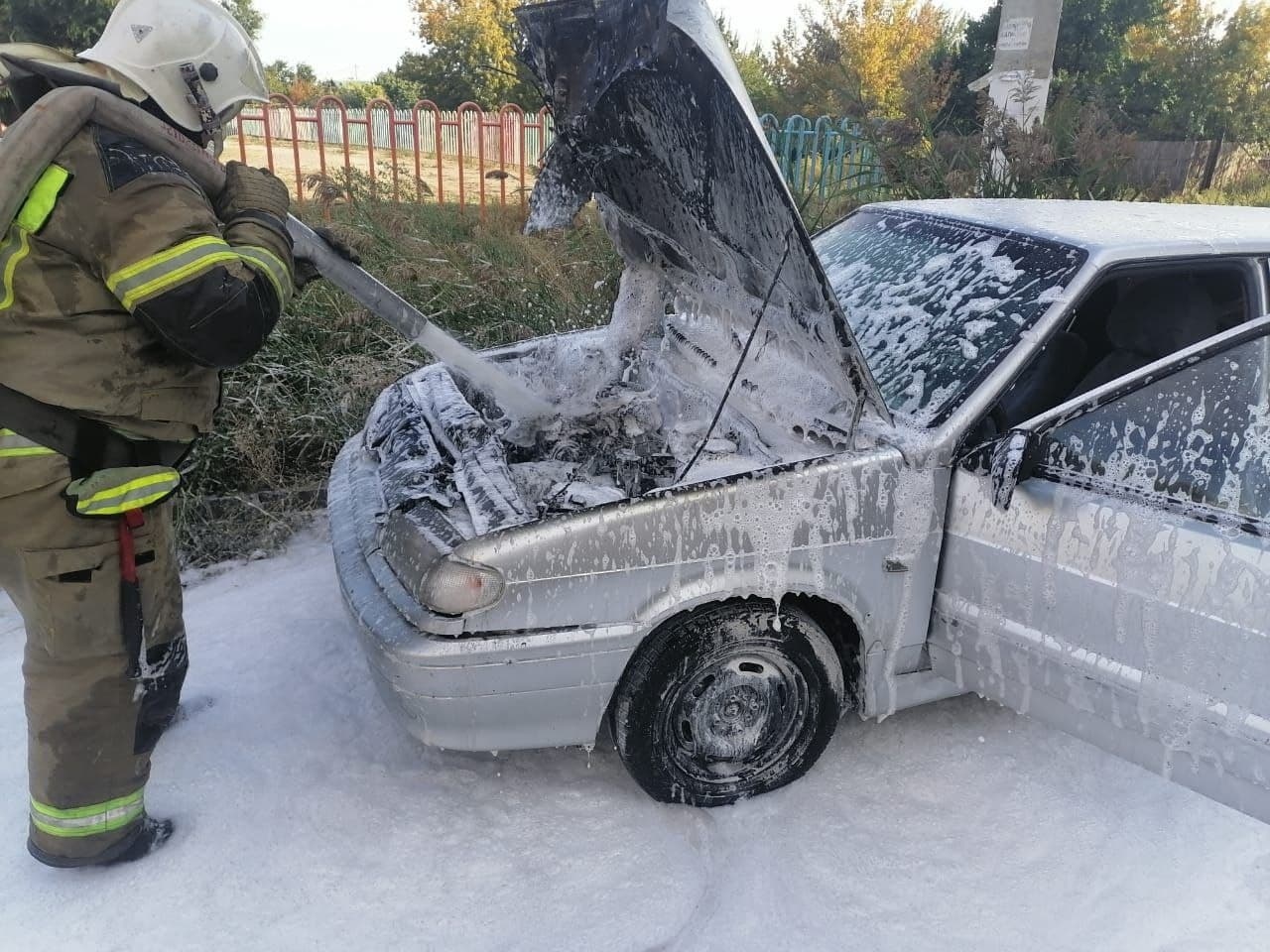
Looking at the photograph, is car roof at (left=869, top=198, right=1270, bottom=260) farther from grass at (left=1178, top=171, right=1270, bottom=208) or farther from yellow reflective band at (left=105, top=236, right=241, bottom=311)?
grass at (left=1178, top=171, right=1270, bottom=208)

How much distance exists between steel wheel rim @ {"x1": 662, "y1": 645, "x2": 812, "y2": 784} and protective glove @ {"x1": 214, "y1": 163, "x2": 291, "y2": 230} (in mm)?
1582

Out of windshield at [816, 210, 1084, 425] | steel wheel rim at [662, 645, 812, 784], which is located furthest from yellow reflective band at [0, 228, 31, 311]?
windshield at [816, 210, 1084, 425]

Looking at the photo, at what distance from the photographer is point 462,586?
2.03 metres

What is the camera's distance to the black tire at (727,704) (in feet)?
7.34

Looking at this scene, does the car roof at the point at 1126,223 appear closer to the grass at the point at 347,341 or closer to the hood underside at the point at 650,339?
the hood underside at the point at 650,339

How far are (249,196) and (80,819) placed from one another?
1.58 meters

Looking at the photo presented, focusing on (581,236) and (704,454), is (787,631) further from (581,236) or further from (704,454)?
(581,236)

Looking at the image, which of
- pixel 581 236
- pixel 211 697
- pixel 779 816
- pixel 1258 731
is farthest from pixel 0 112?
pixel 1258 731

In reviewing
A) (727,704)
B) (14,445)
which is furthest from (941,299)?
(14,445)

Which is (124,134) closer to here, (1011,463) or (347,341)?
(1011,463)

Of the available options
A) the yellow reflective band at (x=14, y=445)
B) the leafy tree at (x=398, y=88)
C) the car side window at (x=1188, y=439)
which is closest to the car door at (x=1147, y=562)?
the car side window at (x=1188, y=439)

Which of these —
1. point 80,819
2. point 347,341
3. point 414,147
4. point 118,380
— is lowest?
point 80,819

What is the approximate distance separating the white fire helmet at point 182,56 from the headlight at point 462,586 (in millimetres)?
1253

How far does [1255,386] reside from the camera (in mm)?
2057
